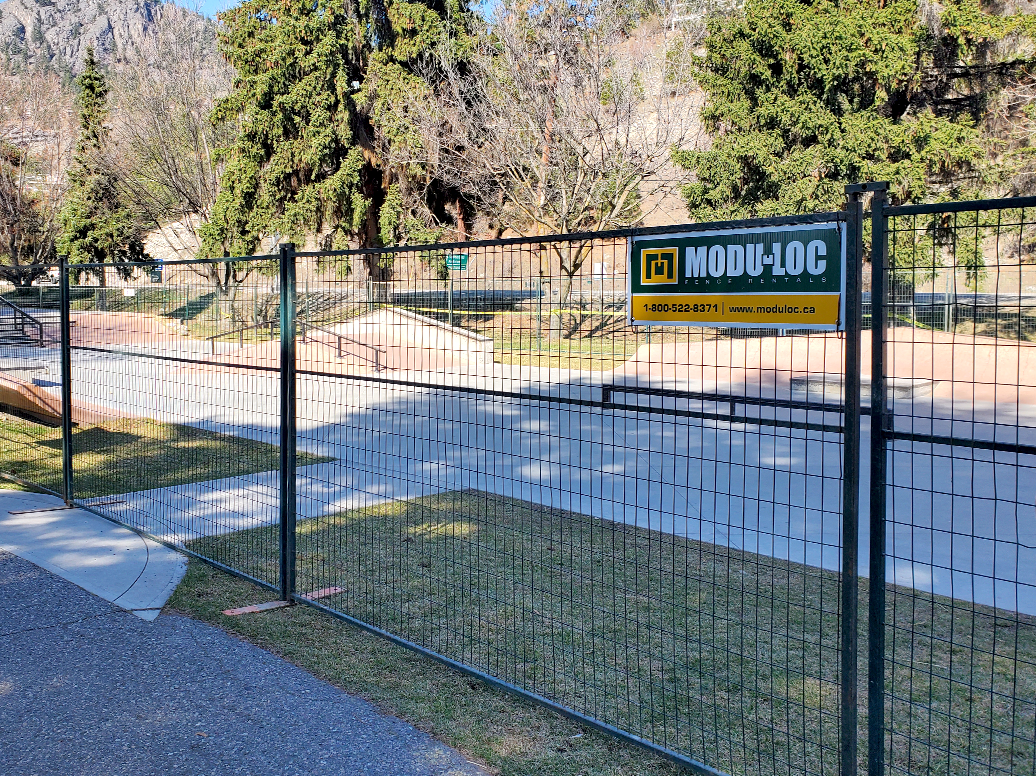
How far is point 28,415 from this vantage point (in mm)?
13469

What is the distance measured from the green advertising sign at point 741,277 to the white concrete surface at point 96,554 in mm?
3748

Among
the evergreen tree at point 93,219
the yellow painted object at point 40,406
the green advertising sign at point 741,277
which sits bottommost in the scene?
the yellow painted object at point 40,406

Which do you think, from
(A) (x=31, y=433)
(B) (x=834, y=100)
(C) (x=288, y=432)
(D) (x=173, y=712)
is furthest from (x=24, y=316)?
(B) (x=834, y=100)

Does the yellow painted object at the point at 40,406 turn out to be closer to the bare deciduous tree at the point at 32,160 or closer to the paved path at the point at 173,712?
the paved path at the point at 173,712

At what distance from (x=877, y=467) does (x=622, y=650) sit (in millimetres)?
2352

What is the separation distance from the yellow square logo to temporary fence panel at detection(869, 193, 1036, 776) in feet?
2.78

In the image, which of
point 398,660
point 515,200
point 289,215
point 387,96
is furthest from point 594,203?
point 398,660

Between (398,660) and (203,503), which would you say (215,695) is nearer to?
(398,660)

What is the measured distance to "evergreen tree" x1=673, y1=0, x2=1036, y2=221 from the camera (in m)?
28.0

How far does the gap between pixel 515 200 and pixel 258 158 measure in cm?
1072

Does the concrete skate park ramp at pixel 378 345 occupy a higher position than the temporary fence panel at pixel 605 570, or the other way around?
the concrete skate park ramp at pixel 378 345

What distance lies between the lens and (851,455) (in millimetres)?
3211

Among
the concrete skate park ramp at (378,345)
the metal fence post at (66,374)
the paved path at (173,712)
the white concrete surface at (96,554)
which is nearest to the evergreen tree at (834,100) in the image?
the concrete skate park ramp at (378,345)

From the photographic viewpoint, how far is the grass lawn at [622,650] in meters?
3.97
